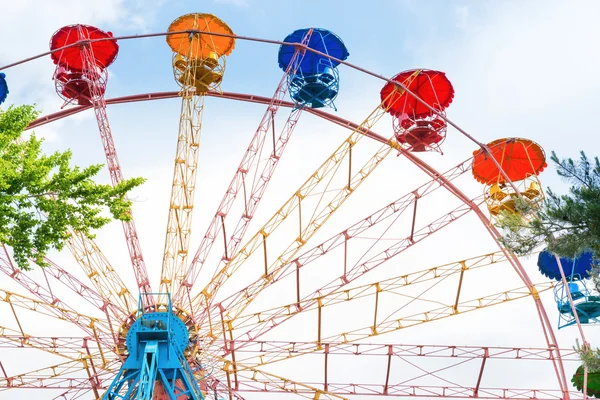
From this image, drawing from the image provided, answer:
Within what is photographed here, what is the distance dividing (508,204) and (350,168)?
615cm

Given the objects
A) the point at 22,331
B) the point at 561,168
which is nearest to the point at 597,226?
the point at 561,168

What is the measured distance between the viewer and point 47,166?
669 inches

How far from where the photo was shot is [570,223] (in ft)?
42.7

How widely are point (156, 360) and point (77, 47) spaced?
12.4m

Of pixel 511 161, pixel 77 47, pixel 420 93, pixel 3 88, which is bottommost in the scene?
pixel 511 161

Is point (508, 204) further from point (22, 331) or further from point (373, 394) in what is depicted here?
point (22, 331)

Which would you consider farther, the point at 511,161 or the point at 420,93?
the point at 511,161

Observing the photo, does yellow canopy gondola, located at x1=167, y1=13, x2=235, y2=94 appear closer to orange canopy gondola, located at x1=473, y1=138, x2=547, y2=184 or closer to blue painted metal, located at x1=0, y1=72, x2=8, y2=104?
blue painted metal, located at x1=0, y1=72, x2=8, y2=104

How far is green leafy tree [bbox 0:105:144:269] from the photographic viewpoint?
54.6 ft

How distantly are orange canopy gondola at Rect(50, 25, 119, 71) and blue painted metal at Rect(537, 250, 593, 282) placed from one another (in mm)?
17650

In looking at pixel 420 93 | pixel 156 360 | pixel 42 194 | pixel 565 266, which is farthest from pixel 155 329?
pixel 565 266

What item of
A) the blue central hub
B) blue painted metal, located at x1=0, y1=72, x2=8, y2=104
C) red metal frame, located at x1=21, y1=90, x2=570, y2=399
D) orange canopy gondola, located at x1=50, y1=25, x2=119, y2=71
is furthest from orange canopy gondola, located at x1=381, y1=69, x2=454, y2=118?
blue painted metal, located at x1=0, y1=72, x2=8, y2=104

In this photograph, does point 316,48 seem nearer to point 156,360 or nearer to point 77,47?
point 77,47

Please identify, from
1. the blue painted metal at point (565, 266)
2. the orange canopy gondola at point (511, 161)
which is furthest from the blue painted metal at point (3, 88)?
the blue painted metal at point (565, 266)
